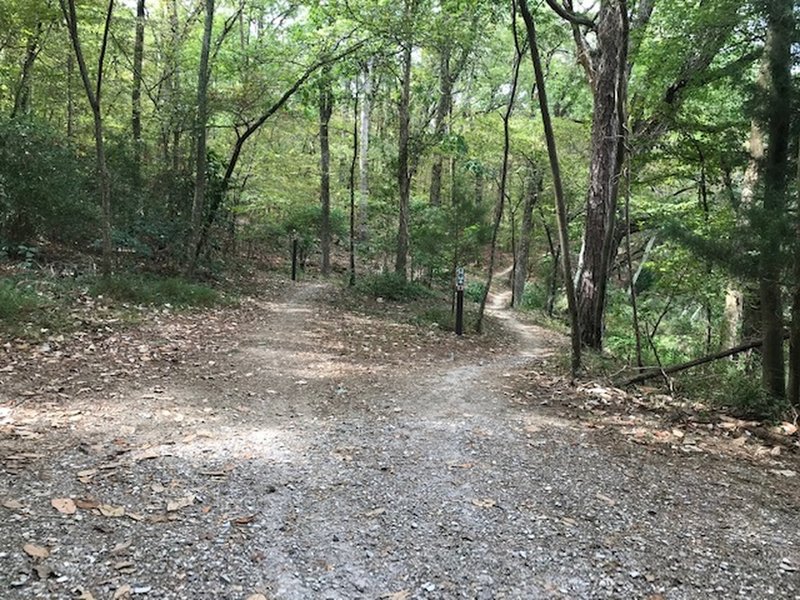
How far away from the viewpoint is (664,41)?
9.15 metres

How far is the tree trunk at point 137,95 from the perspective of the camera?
41.3 feet

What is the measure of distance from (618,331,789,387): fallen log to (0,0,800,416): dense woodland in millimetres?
186

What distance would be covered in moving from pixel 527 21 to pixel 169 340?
6.19 metres

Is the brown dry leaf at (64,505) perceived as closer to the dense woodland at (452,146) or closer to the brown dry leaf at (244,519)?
the brown dry leaf at (244,519)

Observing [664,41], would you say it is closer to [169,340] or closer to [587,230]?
[587,230]

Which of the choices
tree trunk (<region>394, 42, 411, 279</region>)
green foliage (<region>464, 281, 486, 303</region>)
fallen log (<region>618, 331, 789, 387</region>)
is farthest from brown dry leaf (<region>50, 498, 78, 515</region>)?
green foliage (<region>464, 281, 486, 303</region>)

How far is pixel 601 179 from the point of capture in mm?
9016

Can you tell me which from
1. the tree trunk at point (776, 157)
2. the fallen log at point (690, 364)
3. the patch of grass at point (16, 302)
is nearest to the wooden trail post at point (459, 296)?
the fallen log at point (690, 364)

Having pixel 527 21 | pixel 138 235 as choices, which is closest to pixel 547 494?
pixel 527 21

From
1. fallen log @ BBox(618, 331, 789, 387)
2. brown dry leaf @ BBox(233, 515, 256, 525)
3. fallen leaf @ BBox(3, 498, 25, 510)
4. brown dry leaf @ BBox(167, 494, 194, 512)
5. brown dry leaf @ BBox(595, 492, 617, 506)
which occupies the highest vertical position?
fallen log @ BBox(618, 331, 789, 387)

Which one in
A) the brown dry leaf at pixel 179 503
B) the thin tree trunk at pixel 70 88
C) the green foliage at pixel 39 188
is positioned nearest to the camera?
the brown dry leaf at pixel 179 503

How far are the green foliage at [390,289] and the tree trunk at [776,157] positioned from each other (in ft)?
34.2

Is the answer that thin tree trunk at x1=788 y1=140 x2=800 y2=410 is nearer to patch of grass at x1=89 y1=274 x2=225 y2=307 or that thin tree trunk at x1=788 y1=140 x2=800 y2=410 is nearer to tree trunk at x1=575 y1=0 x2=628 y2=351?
tree trunk at x1=575 y1=0 x2=628 y2=351

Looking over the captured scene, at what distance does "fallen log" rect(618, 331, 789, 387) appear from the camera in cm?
596
